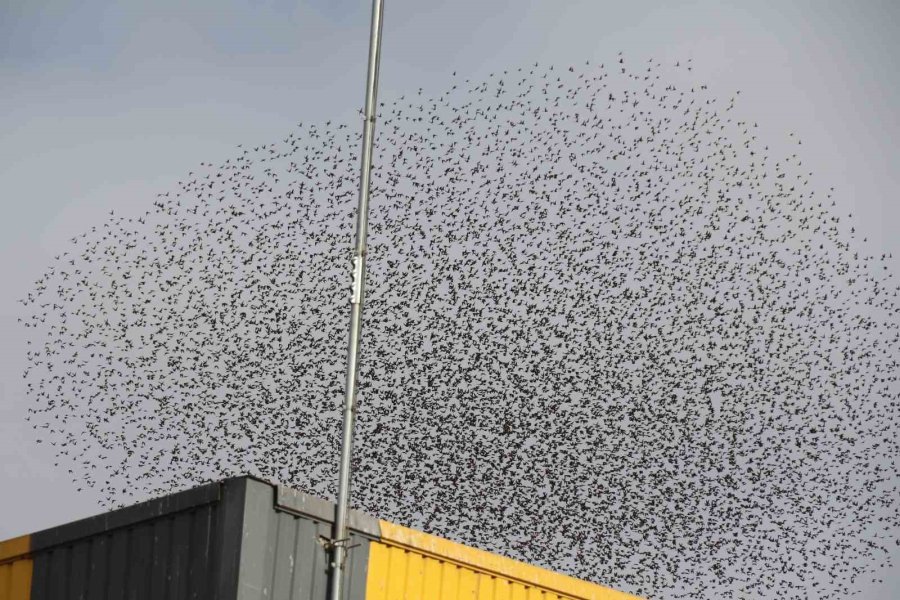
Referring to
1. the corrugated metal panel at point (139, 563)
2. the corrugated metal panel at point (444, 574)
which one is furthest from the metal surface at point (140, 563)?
the corrugated metal panel at point (444, 574)

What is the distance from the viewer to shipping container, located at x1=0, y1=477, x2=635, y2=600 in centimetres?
1323

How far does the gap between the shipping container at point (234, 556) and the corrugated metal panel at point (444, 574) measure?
1 cm

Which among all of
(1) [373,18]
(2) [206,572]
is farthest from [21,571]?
(1) [373,18]

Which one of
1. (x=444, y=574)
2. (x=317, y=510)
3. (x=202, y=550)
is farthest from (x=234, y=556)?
(x=444, y=574)

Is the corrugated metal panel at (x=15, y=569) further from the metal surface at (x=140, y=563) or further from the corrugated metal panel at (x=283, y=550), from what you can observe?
the corrugated metal panel at (x=283, y=550)

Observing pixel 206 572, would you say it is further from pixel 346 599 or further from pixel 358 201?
pixel 358 201

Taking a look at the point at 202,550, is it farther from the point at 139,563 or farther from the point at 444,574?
the point at 444,574

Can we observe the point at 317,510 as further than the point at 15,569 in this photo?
No

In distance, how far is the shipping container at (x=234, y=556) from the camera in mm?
13227

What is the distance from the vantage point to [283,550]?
13.5 metres

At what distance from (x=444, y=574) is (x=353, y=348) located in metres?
3.07

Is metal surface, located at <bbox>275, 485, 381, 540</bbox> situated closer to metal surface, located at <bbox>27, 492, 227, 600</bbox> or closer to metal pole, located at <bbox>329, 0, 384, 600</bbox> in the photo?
metal pole, located at <bbox>329, 0, 384, 600</bbox>

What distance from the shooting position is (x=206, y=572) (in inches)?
522

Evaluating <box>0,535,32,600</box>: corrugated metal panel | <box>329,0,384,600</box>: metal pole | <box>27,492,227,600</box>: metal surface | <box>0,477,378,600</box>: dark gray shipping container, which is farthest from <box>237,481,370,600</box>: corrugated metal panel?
<box>0,535,32,600</box>: corrugated metal panel
